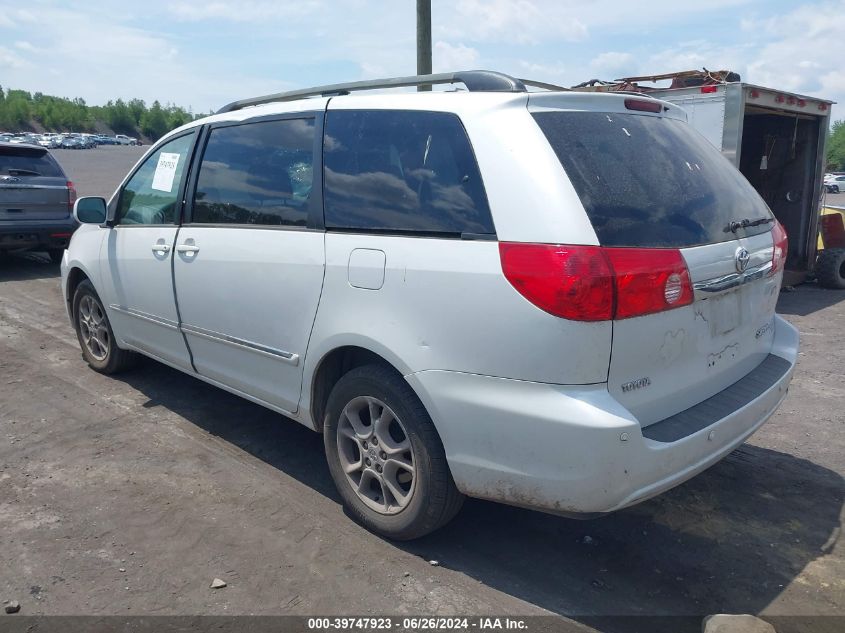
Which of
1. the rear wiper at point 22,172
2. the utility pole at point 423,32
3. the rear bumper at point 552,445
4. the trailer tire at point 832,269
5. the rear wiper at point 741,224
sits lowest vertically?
the trailer tire at point 832,269

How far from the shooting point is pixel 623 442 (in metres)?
2.53

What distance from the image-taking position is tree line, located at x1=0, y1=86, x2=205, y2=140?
375ft

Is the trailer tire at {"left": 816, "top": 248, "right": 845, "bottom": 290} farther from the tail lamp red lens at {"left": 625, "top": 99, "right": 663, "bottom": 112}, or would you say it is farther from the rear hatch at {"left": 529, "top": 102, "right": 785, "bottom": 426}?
the tail lamp red lens at {"left": 625, "top": 99, "right": 663, "bottom": 112}

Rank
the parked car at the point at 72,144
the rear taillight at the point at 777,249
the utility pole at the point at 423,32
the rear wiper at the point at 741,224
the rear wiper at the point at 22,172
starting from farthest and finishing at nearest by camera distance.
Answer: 1. the parked car at the point at 72,144
2. the rear wiper at the point at 22,172
3. the utility pole at the point at 423,32
4. the rear taillight at the point at 777,249
5. the rear wiper at the point at 741,224

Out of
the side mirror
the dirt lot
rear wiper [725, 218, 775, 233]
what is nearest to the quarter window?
the side mirror

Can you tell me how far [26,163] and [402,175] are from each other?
8.95 m

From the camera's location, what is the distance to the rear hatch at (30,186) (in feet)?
31.7

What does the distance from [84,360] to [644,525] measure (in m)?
4.67

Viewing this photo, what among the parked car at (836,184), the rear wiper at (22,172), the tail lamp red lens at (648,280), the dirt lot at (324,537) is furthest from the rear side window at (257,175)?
the parked car at (836,184)

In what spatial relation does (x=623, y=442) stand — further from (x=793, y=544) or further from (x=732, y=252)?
(x=793, y=544)

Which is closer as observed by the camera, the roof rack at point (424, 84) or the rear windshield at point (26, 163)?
the roof rack at point (424, 84)

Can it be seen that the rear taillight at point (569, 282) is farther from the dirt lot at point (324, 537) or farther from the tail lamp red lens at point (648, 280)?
the dirt lot at point (324, 537)

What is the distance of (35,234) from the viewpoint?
9891mm

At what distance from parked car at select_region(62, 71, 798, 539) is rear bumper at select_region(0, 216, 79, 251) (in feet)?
23.3
